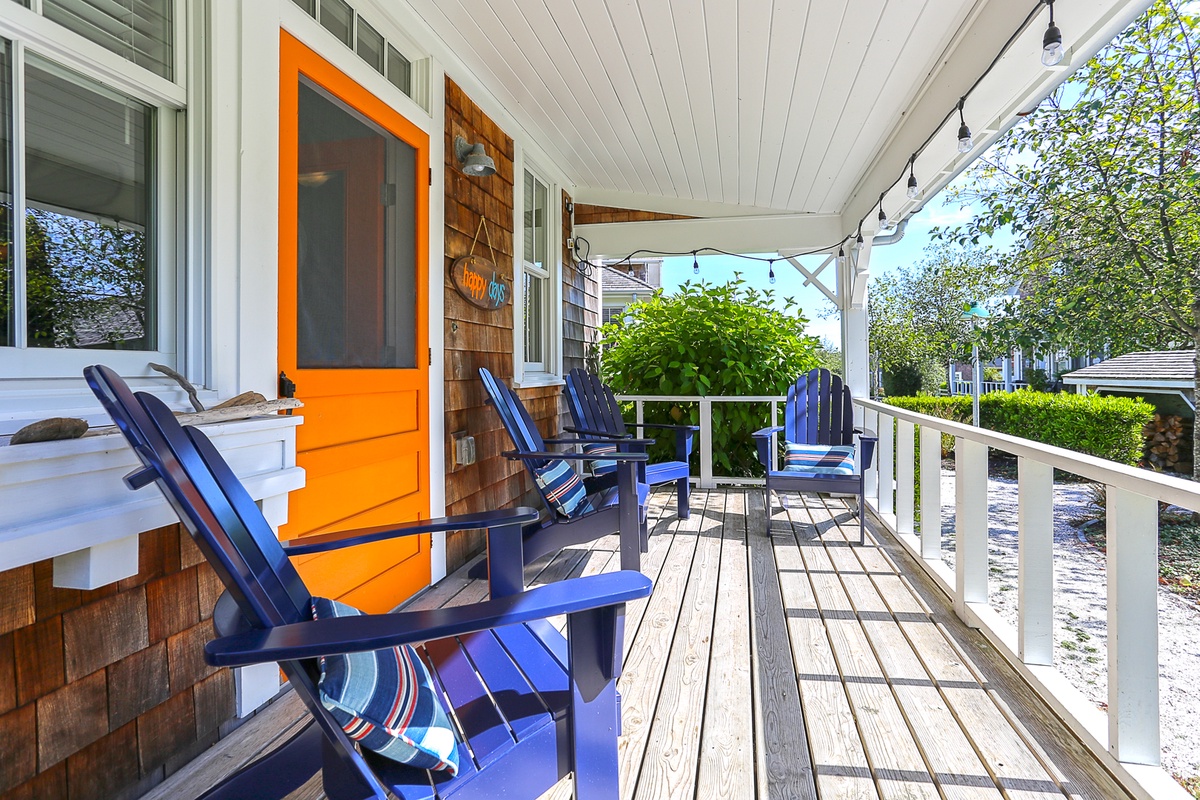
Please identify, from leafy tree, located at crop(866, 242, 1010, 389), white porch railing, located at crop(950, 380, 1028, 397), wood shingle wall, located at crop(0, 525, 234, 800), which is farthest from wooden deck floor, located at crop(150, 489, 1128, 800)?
white porch railing, located at crop(950, 380, 1028, 397)

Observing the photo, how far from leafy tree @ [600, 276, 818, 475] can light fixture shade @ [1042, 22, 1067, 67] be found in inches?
144

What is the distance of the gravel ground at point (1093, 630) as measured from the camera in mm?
2852

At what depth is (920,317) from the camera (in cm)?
2253

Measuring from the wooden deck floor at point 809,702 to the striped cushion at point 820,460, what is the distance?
0.80 m

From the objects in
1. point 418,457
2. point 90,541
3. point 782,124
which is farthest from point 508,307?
point 90,541

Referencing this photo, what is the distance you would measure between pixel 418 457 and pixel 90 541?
1608 mm

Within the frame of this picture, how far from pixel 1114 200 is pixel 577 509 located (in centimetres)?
710

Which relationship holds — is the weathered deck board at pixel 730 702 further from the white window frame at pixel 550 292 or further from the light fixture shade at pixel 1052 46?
the light fixture shade at pixel 1052 46

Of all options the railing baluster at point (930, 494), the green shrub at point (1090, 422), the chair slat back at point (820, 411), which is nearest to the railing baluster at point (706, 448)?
the chair slat back at point (820, 411)

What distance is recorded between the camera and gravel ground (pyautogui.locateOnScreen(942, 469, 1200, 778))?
2.85 meters

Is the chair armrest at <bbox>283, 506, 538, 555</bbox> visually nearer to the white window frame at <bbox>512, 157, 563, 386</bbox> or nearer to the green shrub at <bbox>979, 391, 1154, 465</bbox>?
the white window frame at <bbox>512, 157, 563, 386</bbox>

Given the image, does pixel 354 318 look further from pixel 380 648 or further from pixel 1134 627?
pixel 1134 627

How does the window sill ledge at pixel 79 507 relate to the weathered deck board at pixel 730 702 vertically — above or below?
above

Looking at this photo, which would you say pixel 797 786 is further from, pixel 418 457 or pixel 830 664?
pixel 418 457
